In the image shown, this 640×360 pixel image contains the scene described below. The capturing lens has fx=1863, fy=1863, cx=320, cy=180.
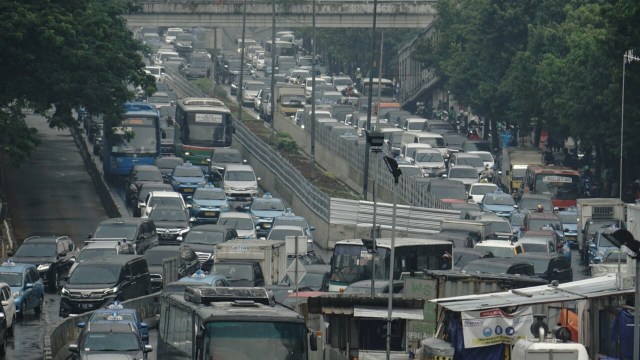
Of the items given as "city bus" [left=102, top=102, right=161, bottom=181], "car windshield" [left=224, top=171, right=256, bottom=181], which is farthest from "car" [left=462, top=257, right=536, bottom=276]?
"city bus" [left=102, top=102, right=161, bottom=181]

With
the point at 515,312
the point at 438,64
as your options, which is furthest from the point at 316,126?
the point at 515,312

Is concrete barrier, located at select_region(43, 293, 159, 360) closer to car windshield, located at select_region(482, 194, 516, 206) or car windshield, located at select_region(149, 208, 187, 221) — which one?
car windshield, located at select_region(149, 208, 187, 221)

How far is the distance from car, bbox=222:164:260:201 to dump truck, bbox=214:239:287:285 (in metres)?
19.7

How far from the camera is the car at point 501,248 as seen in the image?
49.0 metres

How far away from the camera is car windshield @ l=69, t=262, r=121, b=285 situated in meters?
43.0

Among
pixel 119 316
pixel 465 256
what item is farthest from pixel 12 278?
pixel 465 256

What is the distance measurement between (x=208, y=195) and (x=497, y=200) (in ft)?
32.1

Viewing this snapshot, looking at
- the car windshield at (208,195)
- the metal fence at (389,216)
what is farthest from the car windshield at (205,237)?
the car windshield at (208,195)

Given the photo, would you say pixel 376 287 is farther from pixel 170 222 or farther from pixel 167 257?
pixel 170 222

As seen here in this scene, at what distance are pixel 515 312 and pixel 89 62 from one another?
114 ft

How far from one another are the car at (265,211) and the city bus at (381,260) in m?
15.0

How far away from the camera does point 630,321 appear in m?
28.3

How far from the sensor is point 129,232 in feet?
172

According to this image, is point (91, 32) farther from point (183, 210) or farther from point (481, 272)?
point (481, 272)
